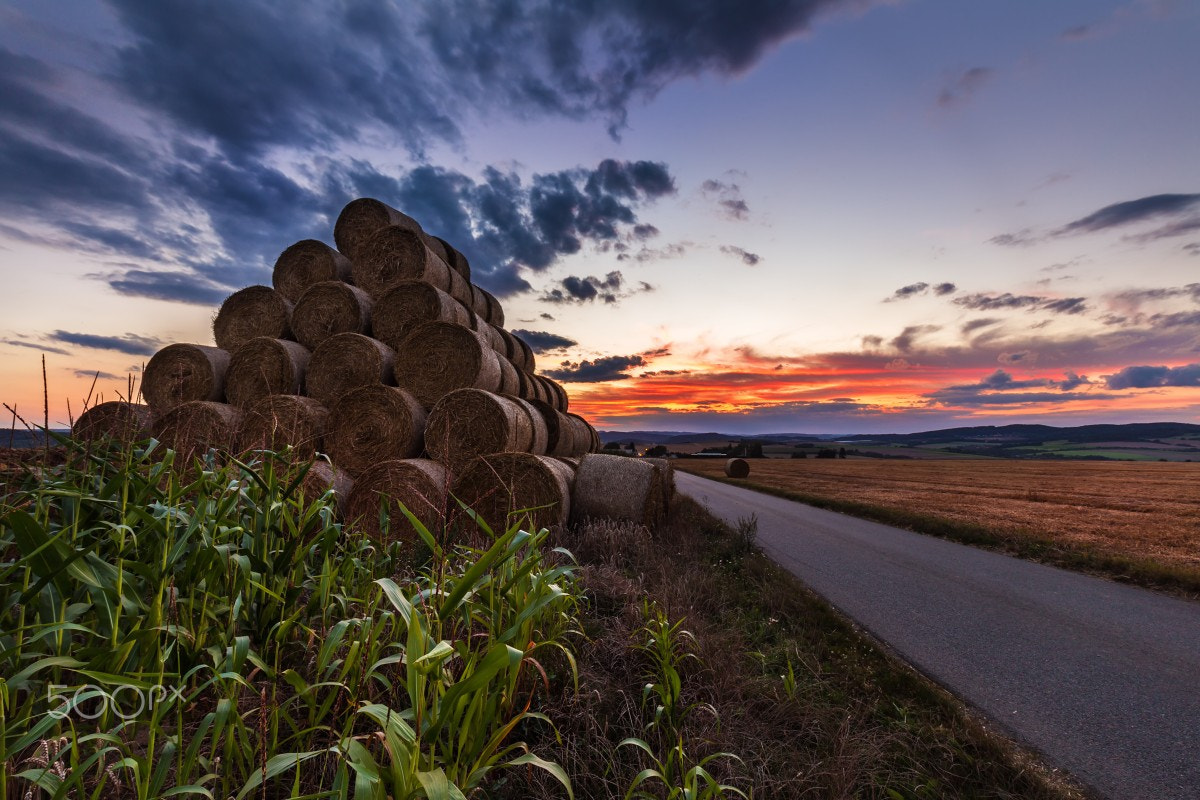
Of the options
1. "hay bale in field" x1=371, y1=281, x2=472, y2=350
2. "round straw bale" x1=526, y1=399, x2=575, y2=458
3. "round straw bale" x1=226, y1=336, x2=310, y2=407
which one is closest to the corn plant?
"round straw bale" x1=226, y1=336, x2=310, y2=407

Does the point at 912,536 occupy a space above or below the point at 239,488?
below

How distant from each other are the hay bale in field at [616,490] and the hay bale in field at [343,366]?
4.08 m

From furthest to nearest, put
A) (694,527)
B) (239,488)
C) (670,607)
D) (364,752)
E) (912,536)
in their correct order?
(912,536) → (694,527) → (670,607) → (239,488) → (364,752)

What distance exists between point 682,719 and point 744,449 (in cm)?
6743

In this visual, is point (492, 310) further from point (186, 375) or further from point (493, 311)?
point (186, 375)

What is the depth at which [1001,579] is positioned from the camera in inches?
321

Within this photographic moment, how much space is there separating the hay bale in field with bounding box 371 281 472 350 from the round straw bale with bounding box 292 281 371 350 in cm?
33

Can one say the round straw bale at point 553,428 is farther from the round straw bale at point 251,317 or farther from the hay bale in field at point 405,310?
the round straw bale at point 251,317

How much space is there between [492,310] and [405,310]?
17.5ft

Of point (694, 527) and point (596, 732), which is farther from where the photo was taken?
point (694, 527)

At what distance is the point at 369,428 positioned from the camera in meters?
8.68

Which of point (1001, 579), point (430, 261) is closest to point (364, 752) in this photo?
point (1001, 579)

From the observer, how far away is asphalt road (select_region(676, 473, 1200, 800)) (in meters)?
3.68

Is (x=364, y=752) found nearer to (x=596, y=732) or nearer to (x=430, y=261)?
(x=596, y=732)
